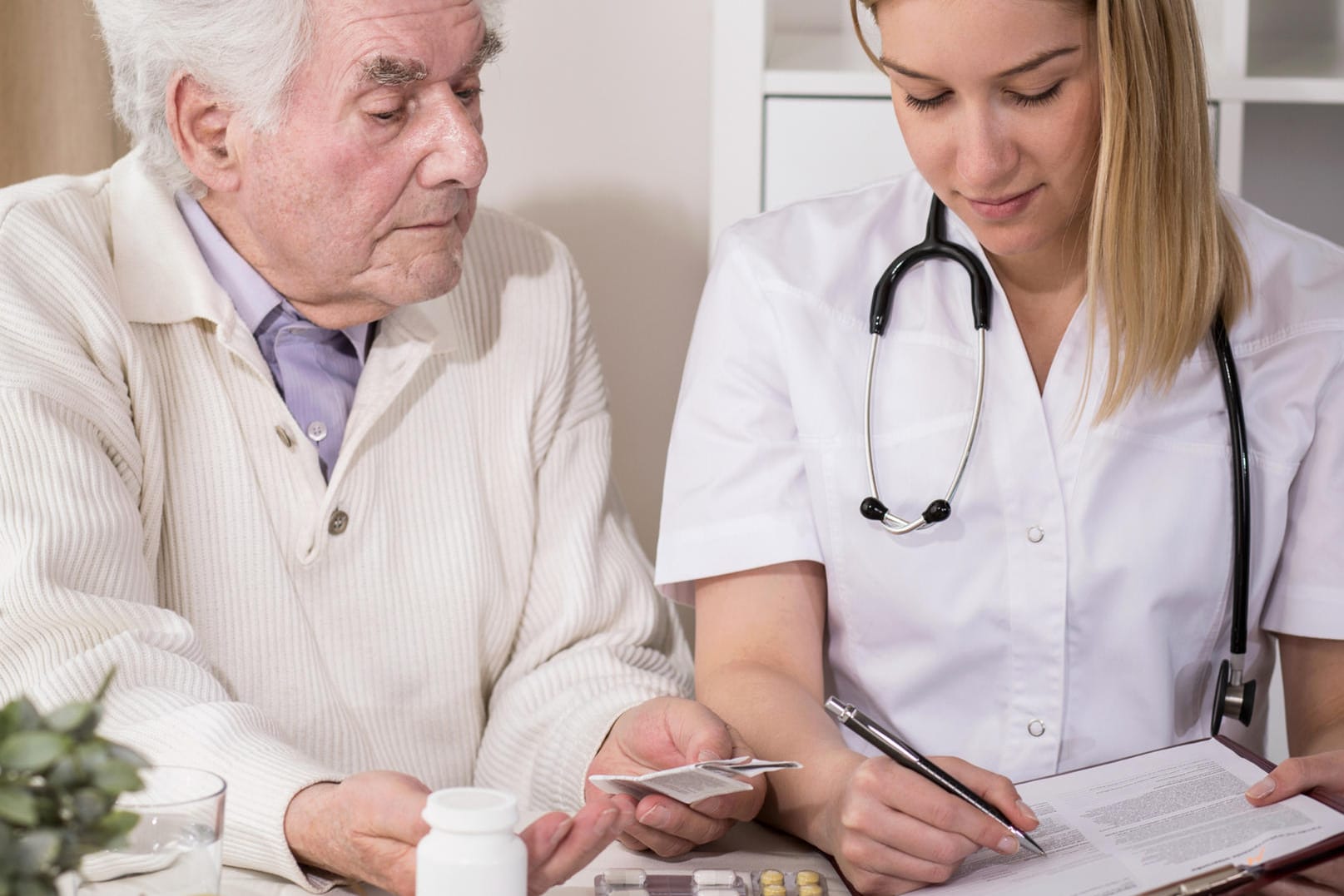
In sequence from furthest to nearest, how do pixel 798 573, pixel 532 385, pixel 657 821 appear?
1. pixel 532 385
2. pixel 798 573
3. pixel 657 821

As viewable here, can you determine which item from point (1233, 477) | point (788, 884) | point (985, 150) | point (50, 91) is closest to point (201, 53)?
point (50, 91)

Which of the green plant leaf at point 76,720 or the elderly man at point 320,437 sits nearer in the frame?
the green plant leaf at point 76,720

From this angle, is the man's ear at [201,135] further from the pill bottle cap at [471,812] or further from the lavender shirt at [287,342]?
the pill bottle cap at [471,812]


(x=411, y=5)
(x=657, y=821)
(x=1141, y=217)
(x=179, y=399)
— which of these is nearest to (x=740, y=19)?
(x=411, y=5)

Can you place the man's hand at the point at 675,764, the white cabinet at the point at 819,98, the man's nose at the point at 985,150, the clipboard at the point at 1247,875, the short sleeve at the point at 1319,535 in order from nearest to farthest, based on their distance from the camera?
the clipboard at the point at 1247,875
the man's hand at the point at 675,764
the man's nose at the point at 985,150
the short sleeve at the point at 1319,535
the white cabinet at the point at 819,98

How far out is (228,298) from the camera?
145cm

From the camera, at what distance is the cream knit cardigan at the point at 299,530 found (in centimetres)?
118

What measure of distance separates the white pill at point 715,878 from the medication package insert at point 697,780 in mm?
56

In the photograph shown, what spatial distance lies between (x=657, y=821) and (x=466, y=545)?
22.2 inches

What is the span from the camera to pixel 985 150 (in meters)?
1.24

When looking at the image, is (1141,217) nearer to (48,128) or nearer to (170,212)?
(170,212)

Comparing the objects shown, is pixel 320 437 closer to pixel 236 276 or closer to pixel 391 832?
pixel 236 276

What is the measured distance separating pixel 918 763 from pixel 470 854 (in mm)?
400

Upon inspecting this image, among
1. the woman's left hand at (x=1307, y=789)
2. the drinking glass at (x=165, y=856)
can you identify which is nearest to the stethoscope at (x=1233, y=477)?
the woman's left hand at (x=1307, y=789)
